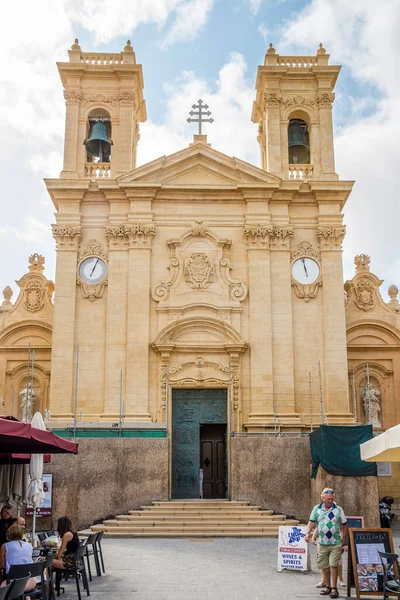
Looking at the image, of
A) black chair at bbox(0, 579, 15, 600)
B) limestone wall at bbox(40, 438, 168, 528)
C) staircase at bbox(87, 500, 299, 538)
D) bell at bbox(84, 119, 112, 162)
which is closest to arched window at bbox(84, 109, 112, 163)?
bell at bbox(84, 119, 112, 162)

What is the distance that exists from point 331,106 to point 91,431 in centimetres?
1748

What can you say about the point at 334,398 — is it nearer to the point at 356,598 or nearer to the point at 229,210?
the point at 229,210

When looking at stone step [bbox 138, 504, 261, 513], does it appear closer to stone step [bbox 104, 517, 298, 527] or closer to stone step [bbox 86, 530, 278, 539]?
stone step [bbox 104, 517, 298, 527]

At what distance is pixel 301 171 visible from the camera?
31125 millimetres

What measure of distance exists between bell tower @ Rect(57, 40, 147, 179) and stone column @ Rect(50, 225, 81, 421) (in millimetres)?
2996

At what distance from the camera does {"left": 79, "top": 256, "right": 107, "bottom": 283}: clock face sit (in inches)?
1150

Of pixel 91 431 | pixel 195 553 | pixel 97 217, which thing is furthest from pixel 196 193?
pixel 195 553

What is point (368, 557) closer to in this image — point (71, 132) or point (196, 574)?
point (196, 574)

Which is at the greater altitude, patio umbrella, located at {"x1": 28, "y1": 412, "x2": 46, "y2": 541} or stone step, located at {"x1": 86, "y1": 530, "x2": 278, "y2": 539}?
patio umbrella, located at {"x1": 28, "y1": 412, "x2": 46, "y2": 541}

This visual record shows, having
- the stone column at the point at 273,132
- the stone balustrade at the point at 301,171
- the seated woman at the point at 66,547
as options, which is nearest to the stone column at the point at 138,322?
the stone column at the point at 273,132

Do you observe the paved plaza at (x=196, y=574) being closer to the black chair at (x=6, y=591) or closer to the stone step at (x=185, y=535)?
the stone step at (x=185, y=535)

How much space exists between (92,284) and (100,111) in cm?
806

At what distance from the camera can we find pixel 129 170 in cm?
3036

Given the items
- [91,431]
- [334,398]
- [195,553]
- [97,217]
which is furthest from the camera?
[97,217]
